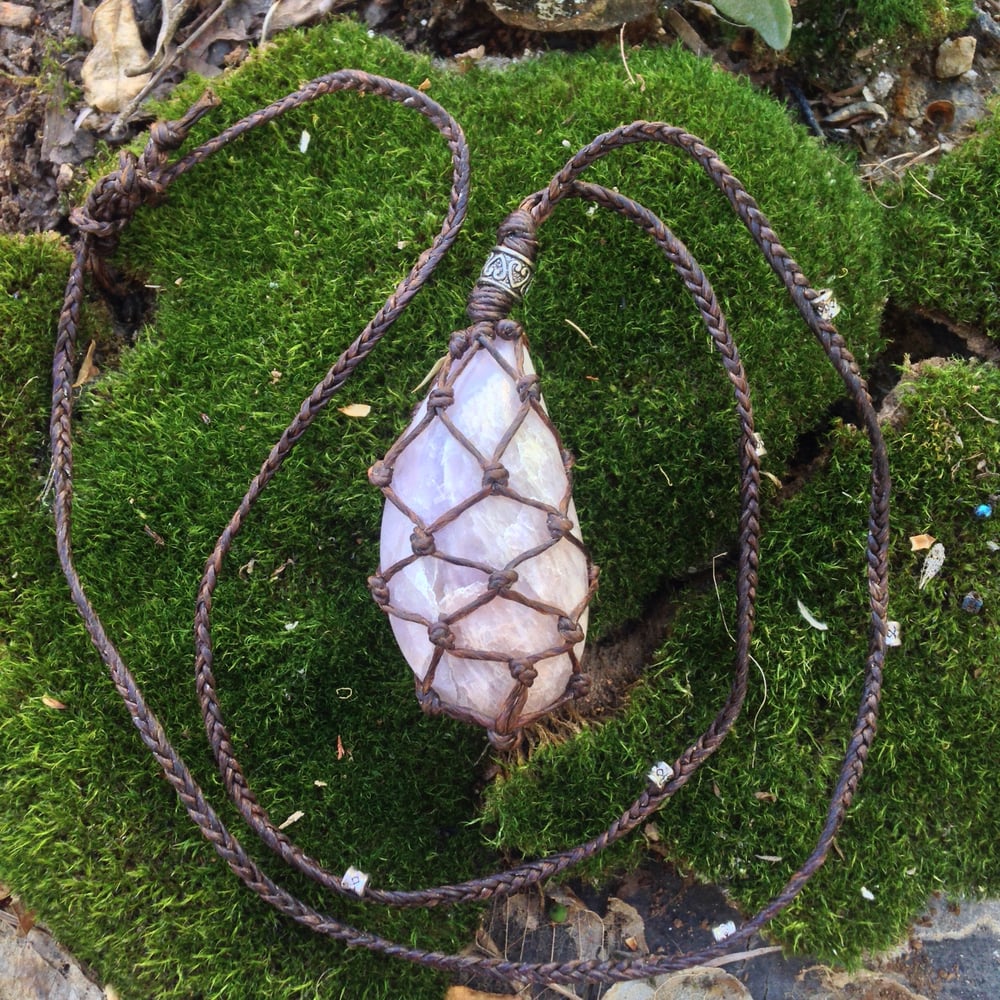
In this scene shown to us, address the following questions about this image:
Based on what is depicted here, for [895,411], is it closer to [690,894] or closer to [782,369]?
[782,369]

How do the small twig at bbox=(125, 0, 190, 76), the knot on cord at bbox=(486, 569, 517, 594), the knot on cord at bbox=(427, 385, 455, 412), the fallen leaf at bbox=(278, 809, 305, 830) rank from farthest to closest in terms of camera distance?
the small twig at bbox=(125, 0, 190, 76), the fallen leaf at bbox=(278, 809, 305, 830), the knot on cord at bbox=(427, 385, 455, 412), the knot on cord at bbox=(486, 569, 517, 594)

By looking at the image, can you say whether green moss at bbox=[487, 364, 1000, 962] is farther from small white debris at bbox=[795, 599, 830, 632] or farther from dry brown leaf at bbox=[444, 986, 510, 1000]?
dry brown leaf at bbox=[444, 986, 510, 1000]

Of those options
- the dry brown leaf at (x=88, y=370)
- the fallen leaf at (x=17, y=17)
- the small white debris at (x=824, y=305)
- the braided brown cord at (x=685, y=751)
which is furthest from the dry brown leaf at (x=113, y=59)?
the small white debris at (x=824, y=305)

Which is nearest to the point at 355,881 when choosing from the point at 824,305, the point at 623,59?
the point at 824,305

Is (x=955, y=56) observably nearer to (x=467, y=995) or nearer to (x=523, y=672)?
(x=523, y=672)

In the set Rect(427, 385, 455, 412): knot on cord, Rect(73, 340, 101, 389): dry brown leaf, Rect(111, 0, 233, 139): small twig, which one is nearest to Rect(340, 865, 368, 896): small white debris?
Rect(427, 385, 455, 412): knot on cord

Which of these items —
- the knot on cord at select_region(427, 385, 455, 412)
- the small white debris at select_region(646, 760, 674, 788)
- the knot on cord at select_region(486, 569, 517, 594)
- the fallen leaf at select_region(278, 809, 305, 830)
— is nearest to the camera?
the knot on cord at select_region(486, 569, 517, 594)
